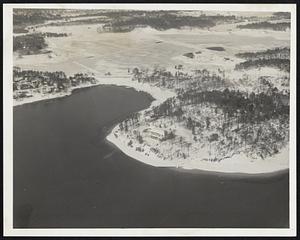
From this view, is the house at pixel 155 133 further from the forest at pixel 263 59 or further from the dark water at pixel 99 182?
the forest at pixel 263 59

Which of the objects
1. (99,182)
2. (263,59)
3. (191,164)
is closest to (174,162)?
(191,164)

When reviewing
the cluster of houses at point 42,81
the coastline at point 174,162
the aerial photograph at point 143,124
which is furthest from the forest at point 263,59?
the cluster of houses at point 42,81

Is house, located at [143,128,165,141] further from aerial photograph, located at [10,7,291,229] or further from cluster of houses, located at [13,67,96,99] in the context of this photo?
cluster of houses, located at [13,67,96,99]

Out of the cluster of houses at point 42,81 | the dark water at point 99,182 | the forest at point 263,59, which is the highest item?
the forest at point 263,59

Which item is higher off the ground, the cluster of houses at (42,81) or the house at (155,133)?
the cluster of houses at (42,81)

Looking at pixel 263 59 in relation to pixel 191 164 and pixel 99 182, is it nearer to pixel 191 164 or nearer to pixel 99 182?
pixel 191 164

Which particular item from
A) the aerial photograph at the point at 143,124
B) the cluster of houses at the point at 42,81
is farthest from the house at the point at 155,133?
the cluster of houses at the point at 42,81

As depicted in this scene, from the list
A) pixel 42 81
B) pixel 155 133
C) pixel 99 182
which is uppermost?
pixel 42 81

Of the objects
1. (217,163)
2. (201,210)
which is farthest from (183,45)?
(201,210)
